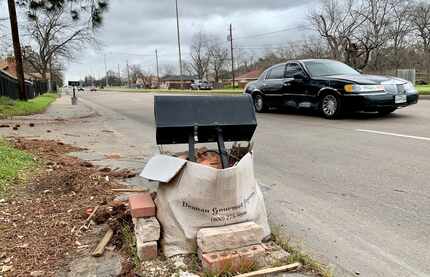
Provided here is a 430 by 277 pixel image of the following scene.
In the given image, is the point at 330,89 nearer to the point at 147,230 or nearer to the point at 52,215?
the point at 52,215

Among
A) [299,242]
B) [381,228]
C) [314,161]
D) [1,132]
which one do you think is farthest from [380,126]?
[1,132]

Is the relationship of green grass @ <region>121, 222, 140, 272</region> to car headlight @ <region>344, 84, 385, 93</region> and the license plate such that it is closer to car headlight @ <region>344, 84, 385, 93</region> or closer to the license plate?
car headlight @ <region>344, 84, 385, 93</region>

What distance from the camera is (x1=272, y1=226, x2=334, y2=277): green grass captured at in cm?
257

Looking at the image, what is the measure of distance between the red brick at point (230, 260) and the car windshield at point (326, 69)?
8681 millimetres

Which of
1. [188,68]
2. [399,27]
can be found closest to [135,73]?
[188,68]

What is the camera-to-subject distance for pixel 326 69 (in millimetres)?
10758

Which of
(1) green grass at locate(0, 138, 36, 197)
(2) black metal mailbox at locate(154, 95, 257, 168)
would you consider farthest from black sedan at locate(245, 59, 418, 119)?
(1) green grass at locate(0, 138, 36, 197)

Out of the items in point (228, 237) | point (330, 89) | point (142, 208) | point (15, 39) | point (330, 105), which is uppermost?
point (15, 39)

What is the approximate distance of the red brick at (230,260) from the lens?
2.44 meters

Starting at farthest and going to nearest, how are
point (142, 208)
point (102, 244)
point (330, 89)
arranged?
point (330, 89), point (102, 244), point (142, 208)

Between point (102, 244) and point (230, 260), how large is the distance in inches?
41.5

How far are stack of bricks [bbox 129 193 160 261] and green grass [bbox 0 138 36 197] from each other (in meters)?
2.10

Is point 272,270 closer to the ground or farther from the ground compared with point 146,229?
closer to the ground

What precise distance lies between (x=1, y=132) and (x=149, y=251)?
8841mm
